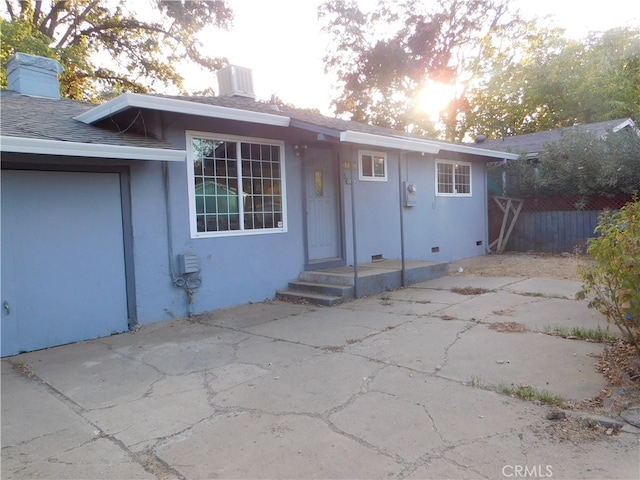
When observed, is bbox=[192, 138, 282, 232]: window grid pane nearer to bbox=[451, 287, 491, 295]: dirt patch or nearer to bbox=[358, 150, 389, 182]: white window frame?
bbox=[358, 150, 389, 182]: white window frame

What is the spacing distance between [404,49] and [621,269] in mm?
23557

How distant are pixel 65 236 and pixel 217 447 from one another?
157 inches

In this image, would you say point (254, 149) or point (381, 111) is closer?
point (254, 149)

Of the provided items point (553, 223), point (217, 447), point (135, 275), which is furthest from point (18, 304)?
point (553, 223)

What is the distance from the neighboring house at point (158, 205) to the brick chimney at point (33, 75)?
0.07ft

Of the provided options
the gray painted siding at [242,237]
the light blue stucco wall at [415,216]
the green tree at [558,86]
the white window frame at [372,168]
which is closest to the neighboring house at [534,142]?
the light blue stucco wall at [415,216]

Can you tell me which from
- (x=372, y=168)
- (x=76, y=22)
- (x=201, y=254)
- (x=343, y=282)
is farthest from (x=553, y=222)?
(x=76, y=22)

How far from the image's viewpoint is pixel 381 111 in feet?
86.3

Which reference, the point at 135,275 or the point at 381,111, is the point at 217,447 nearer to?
the point at 135,275

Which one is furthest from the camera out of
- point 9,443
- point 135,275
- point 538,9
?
point 538,9

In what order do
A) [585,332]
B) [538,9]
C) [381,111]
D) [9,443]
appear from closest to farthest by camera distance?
[9,443] < [585,332] < [538,9] < [381,111]

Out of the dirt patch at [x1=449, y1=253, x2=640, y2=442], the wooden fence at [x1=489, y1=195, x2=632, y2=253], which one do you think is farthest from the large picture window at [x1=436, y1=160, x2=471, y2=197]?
the dirt patch at [x1=449, y1=253, x2=640, y2=442]

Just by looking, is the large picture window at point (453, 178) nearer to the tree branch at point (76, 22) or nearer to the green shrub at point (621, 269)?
the green shrub at point (621, 269)

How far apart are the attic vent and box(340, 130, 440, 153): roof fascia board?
377 centimetres
